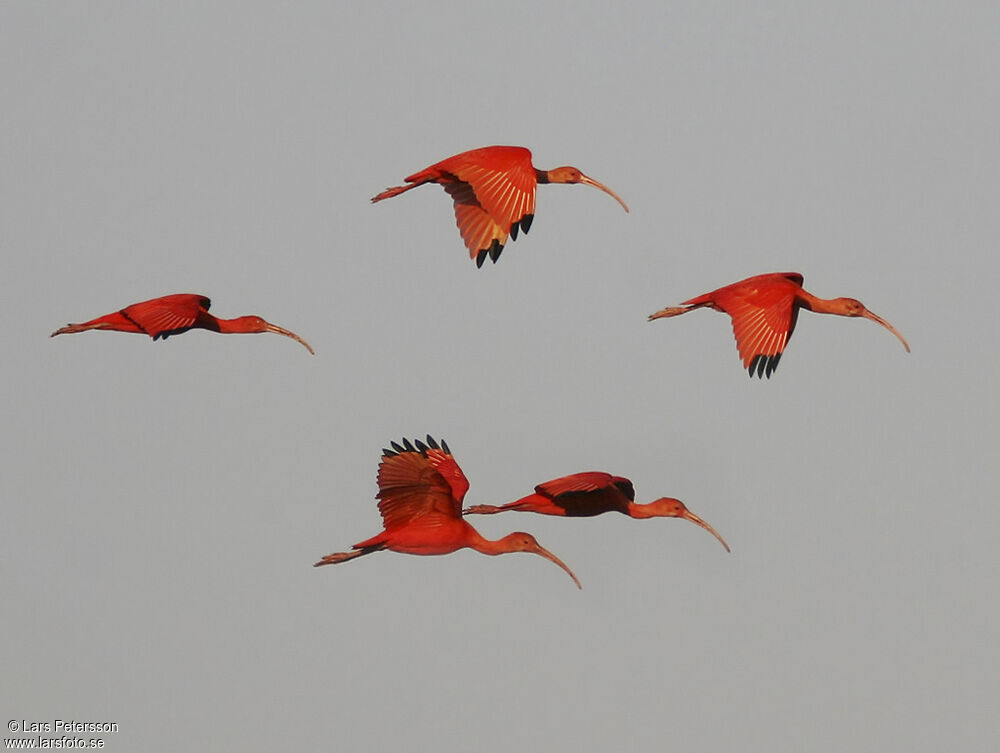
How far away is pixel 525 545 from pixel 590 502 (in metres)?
1.76

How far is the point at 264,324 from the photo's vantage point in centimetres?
Answer: 3641

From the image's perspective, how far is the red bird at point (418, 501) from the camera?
33.4 m

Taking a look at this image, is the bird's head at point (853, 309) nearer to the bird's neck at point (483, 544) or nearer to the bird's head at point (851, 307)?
the bird's head at point (851, 307)

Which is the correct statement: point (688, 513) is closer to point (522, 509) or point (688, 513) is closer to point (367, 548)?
point (522, 509)

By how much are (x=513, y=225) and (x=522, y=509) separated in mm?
4718

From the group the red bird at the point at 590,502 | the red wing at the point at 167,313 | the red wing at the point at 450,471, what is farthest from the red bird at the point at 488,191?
the red bird at the point at 590,502

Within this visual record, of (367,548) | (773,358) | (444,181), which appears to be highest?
(444,181)

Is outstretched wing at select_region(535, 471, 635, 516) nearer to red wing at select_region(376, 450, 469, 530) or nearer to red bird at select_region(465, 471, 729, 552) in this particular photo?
red bird at select_region(465, 471, 729, 552)

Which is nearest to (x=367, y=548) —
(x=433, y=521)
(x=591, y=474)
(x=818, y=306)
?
(x=433, y=521)

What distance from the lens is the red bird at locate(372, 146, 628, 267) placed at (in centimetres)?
3309

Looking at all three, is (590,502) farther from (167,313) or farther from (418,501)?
(167,313)

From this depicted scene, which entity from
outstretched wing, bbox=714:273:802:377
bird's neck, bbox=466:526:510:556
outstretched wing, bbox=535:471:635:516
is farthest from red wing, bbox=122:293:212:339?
outstretched wing, bbox=714:273:802:377

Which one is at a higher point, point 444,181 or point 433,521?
point 444,181

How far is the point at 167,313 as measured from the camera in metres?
34.6
